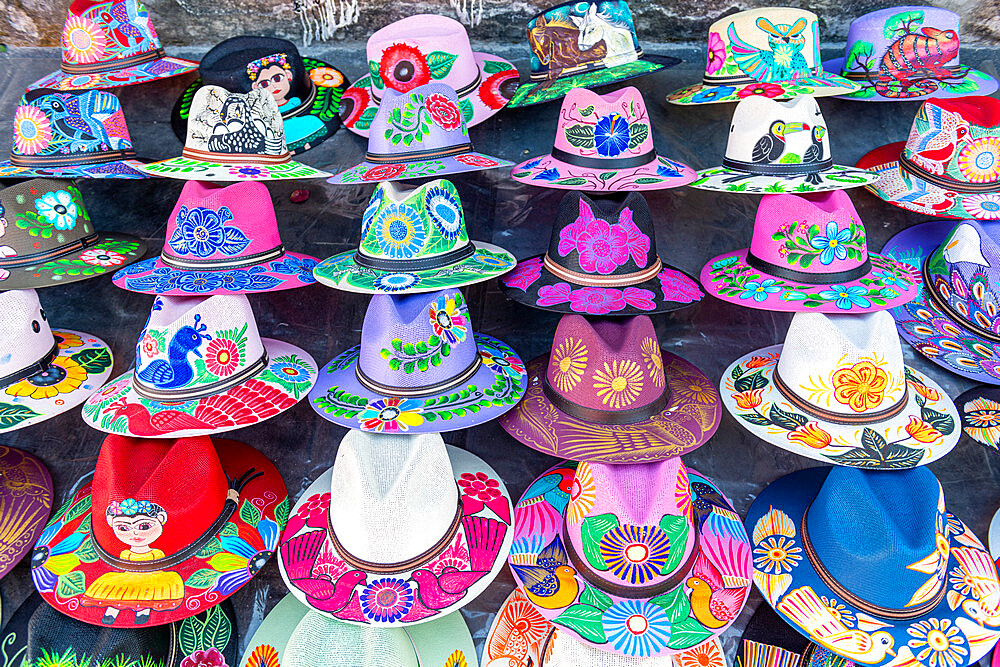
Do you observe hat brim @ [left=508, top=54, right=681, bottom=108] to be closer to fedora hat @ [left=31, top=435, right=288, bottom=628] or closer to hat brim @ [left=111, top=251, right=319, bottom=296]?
hat brim @ [left=111, top=251, right=319, bottom=296]

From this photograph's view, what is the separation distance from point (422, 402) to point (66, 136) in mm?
1506

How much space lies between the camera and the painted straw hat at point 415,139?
192 cm

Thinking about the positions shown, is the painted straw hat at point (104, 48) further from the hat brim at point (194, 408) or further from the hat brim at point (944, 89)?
the hat brim at point (944, 89)

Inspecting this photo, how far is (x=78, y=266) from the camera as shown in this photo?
7.22 feet

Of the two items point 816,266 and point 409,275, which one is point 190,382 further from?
point 816,266

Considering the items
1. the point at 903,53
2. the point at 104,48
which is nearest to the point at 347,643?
the point at 104,48

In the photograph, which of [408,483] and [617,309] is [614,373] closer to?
[617,309]

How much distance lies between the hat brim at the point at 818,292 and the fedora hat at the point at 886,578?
1.53 feet

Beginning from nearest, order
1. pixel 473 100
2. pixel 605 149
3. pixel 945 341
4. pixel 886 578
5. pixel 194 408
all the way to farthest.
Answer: pixel 886 578, pixel 194 408, pixel 605 149, pixel 945 341, pixel 473 100

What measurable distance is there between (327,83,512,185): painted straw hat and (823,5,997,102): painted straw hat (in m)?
1.58

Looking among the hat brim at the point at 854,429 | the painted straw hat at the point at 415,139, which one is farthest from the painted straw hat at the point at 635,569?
the painted straw hat at the point at 415,139

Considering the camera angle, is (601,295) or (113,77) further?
(113,77)

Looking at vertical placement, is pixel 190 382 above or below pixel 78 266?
below

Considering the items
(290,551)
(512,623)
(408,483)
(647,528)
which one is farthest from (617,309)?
(290,551)
